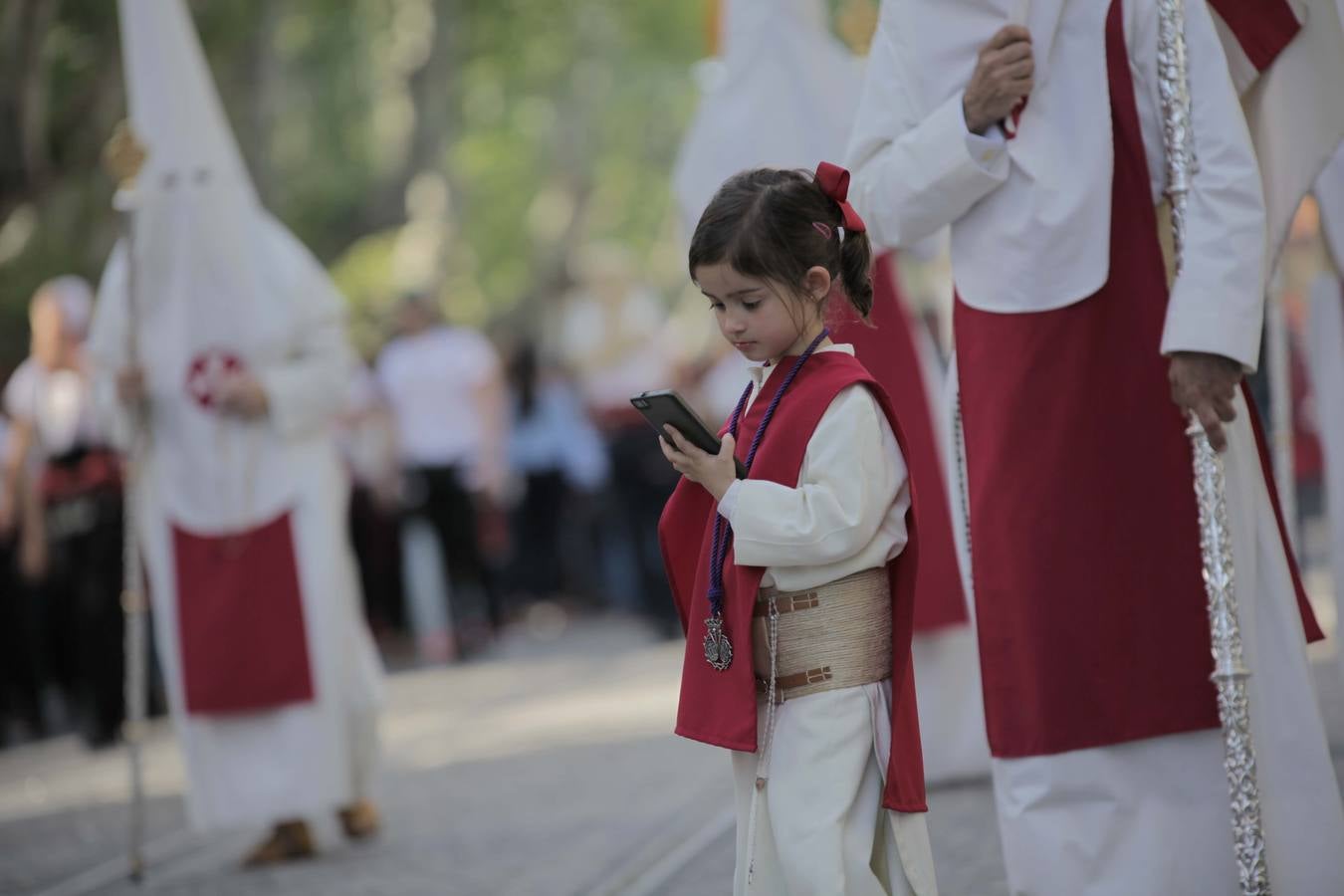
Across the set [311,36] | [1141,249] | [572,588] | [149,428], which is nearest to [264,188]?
[572,588]

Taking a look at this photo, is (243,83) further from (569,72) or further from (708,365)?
(569,72)

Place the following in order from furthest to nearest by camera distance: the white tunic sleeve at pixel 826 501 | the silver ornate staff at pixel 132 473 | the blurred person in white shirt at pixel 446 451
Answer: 1. the blurred person in white shirt at pixel 446 451
2. the silver ornate staff at pixel 132 473
3. the white tunic sleeve at pixel 826 501

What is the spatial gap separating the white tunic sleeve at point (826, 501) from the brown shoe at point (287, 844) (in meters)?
3.65

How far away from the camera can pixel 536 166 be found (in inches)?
1315

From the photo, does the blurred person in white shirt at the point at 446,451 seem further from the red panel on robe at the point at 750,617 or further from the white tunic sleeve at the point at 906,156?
the red panel on robe at the point at 750,617

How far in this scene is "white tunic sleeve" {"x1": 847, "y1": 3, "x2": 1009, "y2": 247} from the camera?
4137 millimetres

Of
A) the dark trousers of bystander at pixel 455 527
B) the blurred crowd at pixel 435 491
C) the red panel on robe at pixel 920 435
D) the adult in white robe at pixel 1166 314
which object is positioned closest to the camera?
the adult in white robe at pixel 1166 314

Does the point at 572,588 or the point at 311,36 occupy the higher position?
the point at 311,36

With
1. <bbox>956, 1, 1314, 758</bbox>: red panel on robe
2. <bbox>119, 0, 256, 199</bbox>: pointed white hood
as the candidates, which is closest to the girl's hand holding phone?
<bbox>956, 1, 1314, 758</bbox>: red panel on robe

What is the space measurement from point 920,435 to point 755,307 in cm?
328

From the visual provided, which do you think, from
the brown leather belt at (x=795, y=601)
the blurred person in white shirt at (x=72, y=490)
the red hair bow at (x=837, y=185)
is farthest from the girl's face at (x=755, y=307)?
the blurred person in white shirt at (x=72, y=490)

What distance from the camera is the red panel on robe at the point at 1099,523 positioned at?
4062mm

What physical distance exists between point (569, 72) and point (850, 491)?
26189 millimetres

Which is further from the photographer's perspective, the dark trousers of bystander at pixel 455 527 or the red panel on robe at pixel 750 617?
the dark trousers of bystander at pixel 455 527
